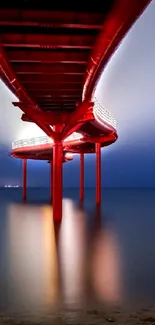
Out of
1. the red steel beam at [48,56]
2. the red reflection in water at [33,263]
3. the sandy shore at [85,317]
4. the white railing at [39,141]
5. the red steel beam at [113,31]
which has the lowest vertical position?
the red reflection in water at [33,263]

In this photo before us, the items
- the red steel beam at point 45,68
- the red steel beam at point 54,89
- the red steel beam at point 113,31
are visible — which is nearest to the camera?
the red steel beam at point 113,31

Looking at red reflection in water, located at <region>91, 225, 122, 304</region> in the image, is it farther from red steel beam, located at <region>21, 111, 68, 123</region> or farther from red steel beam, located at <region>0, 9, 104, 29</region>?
red steel beam, located at <region>21, 111, 68, 123</region>

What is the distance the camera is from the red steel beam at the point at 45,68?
10.0m

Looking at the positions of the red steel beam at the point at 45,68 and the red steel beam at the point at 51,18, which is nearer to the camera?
the red steel beam at the point at 51,18

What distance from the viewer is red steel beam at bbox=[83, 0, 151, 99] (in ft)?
16.9

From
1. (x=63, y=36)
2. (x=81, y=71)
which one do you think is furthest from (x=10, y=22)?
(x=81, y=71)

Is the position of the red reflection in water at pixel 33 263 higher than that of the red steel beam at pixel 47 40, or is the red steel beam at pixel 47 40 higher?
the red steel beam at pixel 47 40

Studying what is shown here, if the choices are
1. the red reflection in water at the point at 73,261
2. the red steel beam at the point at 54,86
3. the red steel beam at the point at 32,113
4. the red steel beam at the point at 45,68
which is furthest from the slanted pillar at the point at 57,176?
the red steel beam at the point at 45,68

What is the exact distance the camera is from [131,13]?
5293 millimetres

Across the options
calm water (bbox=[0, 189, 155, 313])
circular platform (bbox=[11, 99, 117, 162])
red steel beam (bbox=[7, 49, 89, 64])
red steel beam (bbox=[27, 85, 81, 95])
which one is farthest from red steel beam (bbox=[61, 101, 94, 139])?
red steel beam (bbox=[7, 49, 89, 64])

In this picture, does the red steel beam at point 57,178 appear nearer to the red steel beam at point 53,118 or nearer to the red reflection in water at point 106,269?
the red steel beam at point 53,118

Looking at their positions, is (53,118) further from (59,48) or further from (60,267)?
(60,267)

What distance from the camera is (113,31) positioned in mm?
6395

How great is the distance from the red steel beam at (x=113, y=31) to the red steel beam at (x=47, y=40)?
0.27 meters
